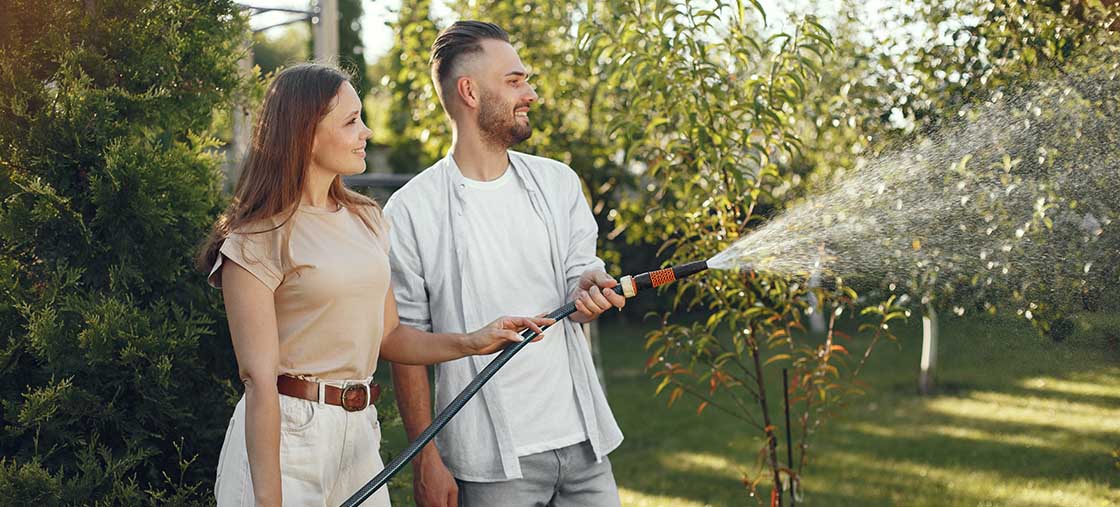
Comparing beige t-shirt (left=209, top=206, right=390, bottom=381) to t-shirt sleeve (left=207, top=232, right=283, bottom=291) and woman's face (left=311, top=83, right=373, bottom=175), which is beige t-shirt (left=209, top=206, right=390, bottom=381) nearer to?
t-shirt sleeve (left=207, top=232, right=283, bottom=291)

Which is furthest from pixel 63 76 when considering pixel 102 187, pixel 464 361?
pixel 464 361

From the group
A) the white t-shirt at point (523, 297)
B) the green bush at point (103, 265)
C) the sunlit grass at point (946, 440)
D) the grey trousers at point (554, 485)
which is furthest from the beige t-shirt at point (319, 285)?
the sunlit grass at point (946, 440)

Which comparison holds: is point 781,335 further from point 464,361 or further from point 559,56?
point 559,56

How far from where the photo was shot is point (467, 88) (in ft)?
9.41

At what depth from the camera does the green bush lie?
2.97 metres

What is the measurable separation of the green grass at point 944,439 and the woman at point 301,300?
1.31m

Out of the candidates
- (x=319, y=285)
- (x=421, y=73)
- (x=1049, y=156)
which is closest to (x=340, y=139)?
(x=319, y=285)

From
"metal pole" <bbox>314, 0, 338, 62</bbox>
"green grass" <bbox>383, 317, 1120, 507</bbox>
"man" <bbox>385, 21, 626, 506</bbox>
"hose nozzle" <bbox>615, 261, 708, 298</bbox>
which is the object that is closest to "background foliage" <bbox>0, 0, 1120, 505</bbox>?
"green grass" <bbox>383, 317, 1120, 507</bbox>

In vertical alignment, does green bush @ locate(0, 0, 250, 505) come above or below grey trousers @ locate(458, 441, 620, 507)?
above

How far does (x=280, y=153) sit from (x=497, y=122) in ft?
2.08

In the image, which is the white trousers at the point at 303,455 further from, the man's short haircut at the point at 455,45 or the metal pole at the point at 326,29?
the metal pole at the point at 326,29

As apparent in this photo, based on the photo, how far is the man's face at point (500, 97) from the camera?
9.32 ft

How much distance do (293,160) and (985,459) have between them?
551 cm

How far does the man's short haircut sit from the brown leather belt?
0.86 m
